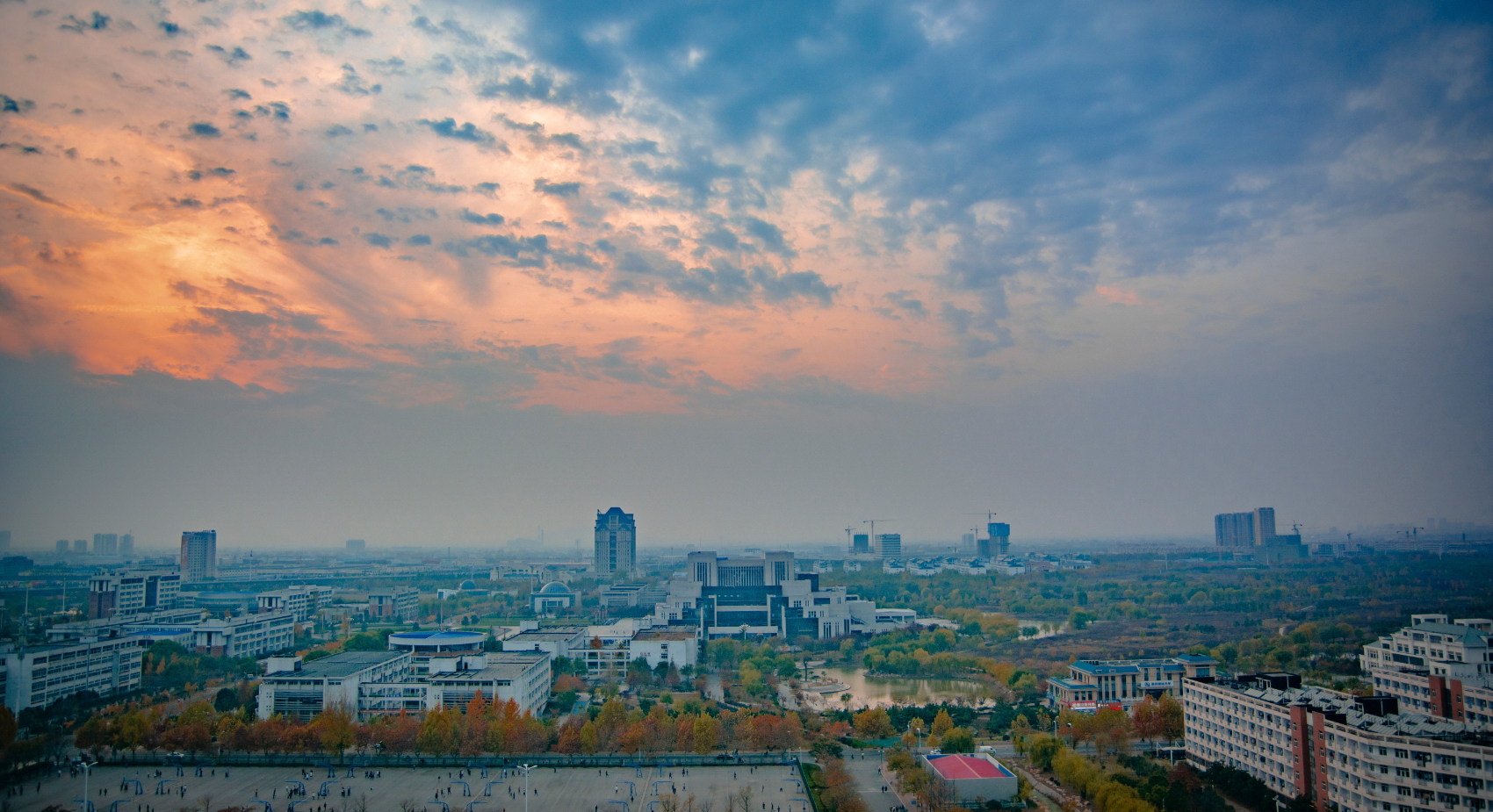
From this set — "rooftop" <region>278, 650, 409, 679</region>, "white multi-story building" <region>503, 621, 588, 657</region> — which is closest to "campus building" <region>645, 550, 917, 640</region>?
"white multi-story building" <region>503, 621, 588, 657</region>

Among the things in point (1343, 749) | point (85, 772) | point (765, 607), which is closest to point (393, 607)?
point (765, 607)

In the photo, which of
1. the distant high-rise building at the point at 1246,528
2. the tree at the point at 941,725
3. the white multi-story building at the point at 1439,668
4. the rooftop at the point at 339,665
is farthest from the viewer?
the distant high-rise building at the point at 1246,528

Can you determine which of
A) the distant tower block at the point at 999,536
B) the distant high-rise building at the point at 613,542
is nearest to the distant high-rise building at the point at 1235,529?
the distant tower block at the point at 999,536

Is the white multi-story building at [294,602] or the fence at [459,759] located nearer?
the fence at [459,759]

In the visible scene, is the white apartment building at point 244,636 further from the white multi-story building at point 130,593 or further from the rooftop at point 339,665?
the rooftop at point 339,665

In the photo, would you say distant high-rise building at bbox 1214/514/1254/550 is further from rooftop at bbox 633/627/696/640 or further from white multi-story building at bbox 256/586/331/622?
white multi-story building at bbox 256/586/331/622

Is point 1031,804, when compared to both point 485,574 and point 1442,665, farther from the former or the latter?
point 485,574
